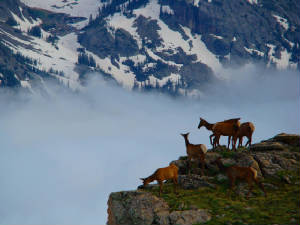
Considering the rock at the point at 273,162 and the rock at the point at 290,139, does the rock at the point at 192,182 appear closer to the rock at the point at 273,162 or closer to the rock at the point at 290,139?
the rock at the point at 273,162

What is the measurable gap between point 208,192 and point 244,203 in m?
4.69

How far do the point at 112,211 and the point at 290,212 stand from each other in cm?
1676

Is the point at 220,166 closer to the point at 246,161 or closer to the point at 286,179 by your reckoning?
the point at 246,161

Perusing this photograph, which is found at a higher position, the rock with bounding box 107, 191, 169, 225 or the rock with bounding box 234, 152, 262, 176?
the rock with bounding box 234, 152, 262, 176

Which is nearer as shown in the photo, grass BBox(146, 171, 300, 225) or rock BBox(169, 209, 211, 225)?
grass BBox(146, 171, 300, 225)

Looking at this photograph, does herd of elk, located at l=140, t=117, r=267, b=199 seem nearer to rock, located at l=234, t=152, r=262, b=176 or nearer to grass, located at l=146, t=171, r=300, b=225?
grass, located at l=146, t=171, r=300, b=225

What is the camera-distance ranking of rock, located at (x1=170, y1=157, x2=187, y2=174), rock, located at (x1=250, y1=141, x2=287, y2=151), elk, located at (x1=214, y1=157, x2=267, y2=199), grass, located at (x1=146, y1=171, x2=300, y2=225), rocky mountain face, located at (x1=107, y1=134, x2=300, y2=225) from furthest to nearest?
1. rock, located at (x1=250, y1=141, x2=287, y2=151)
2. rock, located at (x1=170, y1=157, x2=187, y2=174)
3. elk, located at (x1=214, y1=157, x2=267, y2=199)
4. rocky mountain face, located at (x1=107, y1=134, x2=300, y2=225)
5. grass, located at (x1=146, y1=171, x2=300, y2=225)

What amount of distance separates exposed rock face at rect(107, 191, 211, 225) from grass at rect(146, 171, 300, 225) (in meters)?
0.91

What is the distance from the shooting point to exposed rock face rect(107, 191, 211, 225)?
162ft

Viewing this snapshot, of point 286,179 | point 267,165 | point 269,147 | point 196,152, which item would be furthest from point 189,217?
point 269,147

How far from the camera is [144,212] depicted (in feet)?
168

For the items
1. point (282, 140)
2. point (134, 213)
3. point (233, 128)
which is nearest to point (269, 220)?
point (134, 213)

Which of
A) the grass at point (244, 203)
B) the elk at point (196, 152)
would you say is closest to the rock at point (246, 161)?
the grass at point (244, 203)

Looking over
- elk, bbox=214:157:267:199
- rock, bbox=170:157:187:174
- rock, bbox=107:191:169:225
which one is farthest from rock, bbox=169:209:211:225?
rock, bbox=170:157:187:174
